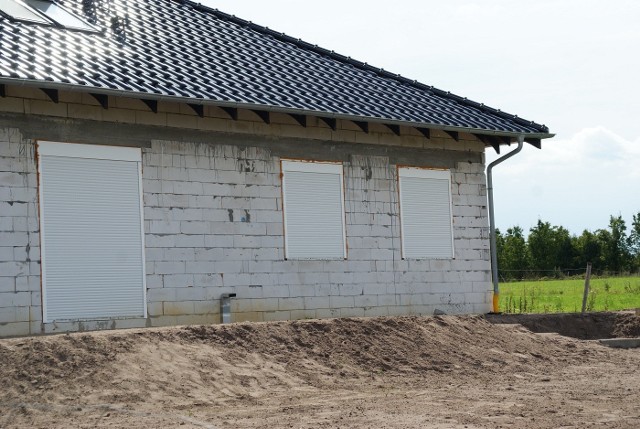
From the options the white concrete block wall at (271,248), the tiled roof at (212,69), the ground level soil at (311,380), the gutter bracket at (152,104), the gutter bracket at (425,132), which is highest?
the tiled roof at (212,69)

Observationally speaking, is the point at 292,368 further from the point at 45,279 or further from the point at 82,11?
the point at 82,11

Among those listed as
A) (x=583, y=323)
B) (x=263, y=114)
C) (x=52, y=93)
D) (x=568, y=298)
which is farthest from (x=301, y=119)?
(x=568, y=298)

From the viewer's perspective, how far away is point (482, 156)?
18734mm

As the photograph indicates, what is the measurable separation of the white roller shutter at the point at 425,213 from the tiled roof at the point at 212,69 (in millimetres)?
1107

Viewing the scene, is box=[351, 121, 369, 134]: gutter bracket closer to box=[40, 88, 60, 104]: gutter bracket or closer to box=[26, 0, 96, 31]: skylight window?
box=[26, 0, 96, 31]: skylight window

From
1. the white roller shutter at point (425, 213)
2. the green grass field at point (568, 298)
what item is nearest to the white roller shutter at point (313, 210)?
the white roller shutter at point (425, 213)

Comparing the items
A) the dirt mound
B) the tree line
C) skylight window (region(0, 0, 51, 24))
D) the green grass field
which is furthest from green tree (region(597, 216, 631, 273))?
skylight window (region(0, 0, 51, 24))

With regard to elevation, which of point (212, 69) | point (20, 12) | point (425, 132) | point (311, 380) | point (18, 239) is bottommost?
point (311, 380)

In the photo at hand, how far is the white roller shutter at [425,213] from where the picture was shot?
57.0ft

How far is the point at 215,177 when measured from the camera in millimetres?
15117

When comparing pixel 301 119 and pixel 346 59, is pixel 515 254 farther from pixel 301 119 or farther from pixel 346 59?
pixel 301 119

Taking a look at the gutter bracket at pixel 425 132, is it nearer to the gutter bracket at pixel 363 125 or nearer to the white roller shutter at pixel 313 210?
the gutter bracket at pixel 363 125

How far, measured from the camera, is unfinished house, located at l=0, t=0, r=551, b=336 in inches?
527

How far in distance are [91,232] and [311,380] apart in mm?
3777
